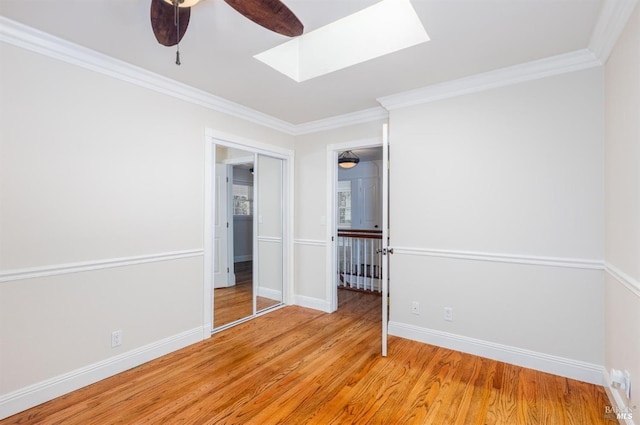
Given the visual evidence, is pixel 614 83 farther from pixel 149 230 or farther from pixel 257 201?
pixel 149 230

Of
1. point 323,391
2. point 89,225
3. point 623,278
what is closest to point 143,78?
point 89,225

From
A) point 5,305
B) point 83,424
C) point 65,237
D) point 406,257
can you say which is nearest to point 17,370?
point 5,305

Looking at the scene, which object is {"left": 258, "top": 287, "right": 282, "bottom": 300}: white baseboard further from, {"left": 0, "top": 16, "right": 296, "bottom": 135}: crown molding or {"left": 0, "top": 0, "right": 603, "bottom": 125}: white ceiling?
{"left": 0, "top": 0, "right": 603, "bottom": 125}: white ceiling

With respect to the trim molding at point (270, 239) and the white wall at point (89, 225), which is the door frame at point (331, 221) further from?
the white wall at point (89, 225)

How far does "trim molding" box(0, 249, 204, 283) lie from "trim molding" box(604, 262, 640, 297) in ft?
10.6

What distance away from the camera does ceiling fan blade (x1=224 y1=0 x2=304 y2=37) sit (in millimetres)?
1402

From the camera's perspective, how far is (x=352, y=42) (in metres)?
2.53

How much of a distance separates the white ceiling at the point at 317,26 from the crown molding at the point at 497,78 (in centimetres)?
8

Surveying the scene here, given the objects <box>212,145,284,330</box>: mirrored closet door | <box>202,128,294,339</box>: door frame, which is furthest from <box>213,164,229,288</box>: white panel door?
<box>202,128,294,339</box>: door frame

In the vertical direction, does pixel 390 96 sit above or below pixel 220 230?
above

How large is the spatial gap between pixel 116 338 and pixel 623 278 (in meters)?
3.55

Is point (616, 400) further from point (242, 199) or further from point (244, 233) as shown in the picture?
point (242, 199)

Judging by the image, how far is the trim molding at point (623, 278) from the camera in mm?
1580

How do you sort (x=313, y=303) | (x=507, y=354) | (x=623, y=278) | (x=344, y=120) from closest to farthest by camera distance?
1. (x=623, y=278)
2. (x=507, y=354)
3. (x=344, y=120)
4. (x=313, y=303)
